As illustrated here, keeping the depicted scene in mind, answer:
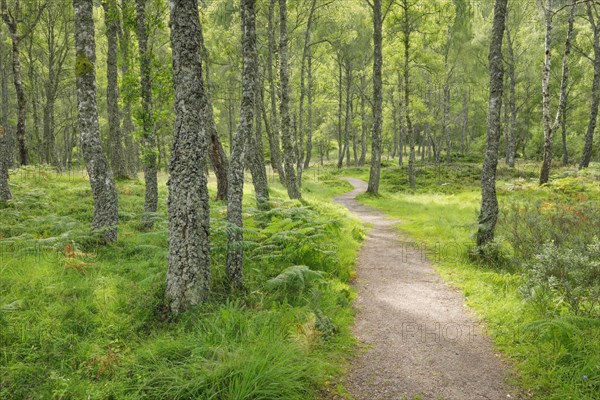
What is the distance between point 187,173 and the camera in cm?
492

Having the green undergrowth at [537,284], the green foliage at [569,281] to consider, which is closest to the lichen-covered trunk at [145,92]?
the green undergrowth at [537,284]

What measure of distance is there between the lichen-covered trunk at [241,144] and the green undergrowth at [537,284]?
4222 mm

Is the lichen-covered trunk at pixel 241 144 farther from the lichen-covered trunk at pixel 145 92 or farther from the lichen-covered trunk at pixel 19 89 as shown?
the lichen-covered trunk at pixel 19 89

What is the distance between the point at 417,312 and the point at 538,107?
4573 centimetres

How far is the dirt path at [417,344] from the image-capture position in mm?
4273

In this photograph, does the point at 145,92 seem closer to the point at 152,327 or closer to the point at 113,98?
the point at 152,327

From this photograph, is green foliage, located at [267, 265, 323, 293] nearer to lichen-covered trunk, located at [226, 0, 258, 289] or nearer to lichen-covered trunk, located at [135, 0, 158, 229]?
lichen-covered trunk, located at [226, 0, 258, 289]

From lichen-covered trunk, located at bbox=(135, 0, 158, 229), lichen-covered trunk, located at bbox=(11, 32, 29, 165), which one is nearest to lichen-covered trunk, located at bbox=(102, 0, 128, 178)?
lichen-covered trunk, located at bbox=(11, 32, 29, 165)

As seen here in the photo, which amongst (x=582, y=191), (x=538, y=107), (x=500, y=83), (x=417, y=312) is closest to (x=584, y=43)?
(x=538, y=107)

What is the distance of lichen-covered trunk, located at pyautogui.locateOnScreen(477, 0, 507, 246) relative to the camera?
8.03 m

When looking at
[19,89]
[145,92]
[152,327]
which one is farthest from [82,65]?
[19,89]

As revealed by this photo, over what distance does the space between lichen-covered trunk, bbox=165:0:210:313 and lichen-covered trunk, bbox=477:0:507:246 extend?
21.5 ft

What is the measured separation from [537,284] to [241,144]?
5481mm

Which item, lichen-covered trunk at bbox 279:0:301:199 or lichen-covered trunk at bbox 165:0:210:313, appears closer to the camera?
lichen-covered trunk at bbox 165:0:210:313
